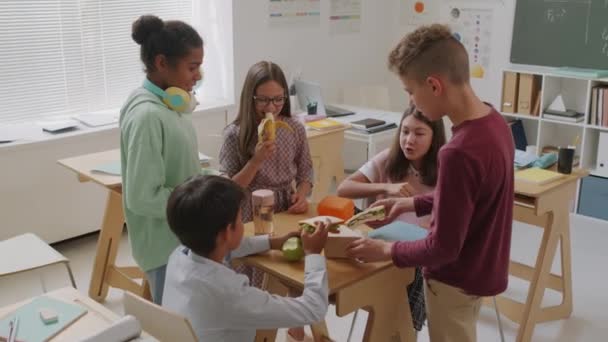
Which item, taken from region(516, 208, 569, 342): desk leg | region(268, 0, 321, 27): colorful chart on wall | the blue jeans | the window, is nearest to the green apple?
the blue jeans

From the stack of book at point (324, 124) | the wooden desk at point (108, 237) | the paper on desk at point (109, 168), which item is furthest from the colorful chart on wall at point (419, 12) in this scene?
the paper on desk at point (109, 168)

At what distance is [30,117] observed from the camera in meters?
3.96

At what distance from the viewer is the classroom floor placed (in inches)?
119

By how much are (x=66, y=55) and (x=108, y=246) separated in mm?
1388

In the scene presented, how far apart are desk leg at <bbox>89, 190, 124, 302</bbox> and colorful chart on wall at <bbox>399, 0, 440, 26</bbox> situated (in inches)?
129

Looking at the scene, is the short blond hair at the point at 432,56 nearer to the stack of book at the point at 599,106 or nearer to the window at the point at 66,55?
the window at the point at 66,55

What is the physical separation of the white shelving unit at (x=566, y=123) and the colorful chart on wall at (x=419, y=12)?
2.94ft

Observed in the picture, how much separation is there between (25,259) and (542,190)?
2138mm

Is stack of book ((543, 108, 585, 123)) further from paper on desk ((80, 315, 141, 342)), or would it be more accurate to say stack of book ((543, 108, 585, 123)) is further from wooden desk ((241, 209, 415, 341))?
paper on desk ((80, 315, 141, 342))

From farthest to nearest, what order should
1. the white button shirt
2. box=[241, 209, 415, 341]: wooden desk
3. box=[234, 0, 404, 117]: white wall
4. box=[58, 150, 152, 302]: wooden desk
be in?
box=[234, 0, 404, 117]: white wall
box=[58, 150, 152, 302]: wooden desk
box=[241, 209, 415, 341]: wooden desk
the white button shirt

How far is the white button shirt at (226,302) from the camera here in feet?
5.23

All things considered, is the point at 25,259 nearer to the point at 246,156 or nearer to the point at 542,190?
the point at 246,156

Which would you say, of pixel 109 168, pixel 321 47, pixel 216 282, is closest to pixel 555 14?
pixel 321 47

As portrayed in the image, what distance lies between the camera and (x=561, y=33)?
469cm
